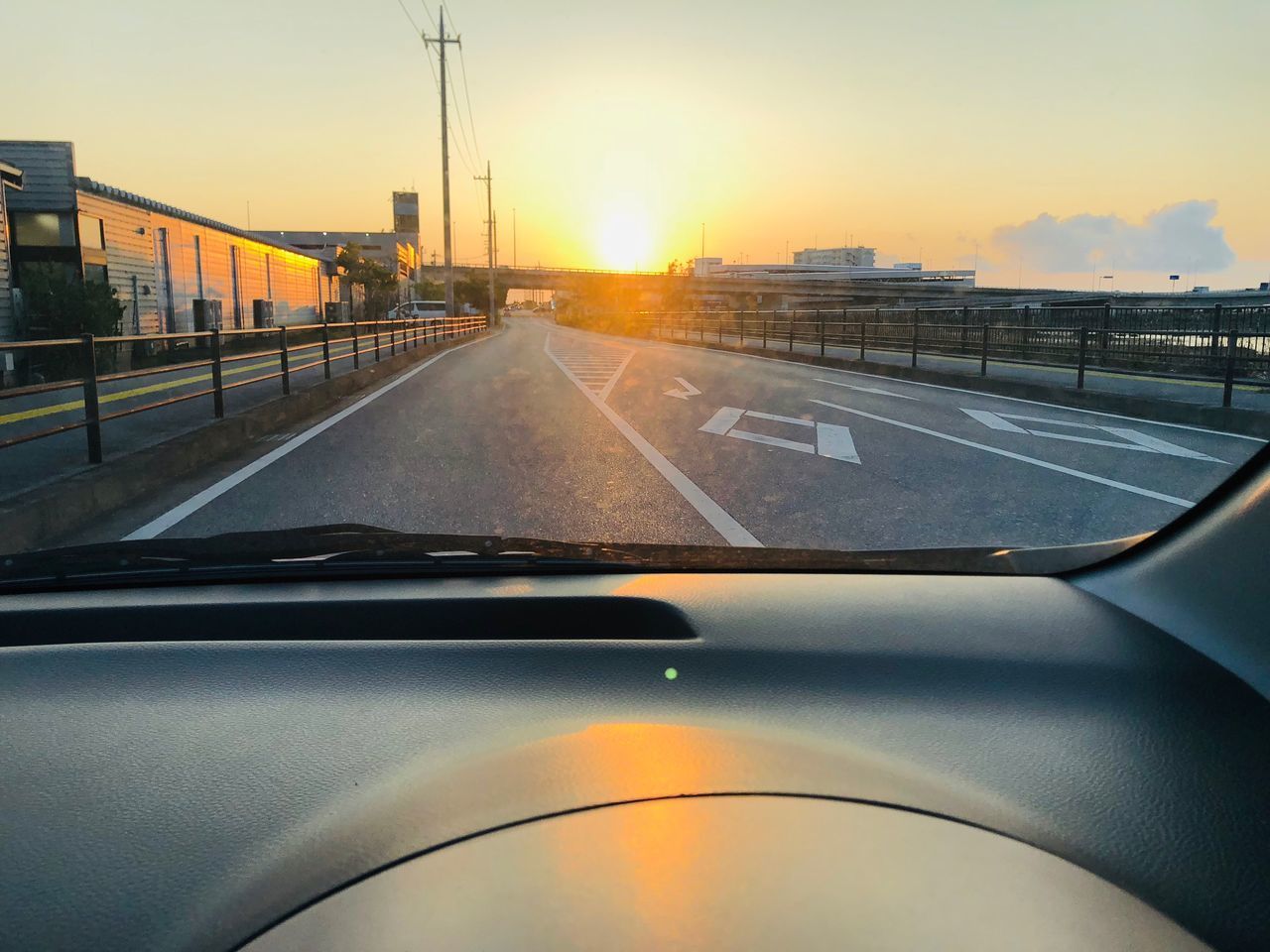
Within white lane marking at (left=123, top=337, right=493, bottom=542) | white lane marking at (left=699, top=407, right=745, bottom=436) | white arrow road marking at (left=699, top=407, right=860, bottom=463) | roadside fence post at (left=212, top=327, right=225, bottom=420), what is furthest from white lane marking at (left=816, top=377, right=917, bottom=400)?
roadside fence post at (left=212, top=327, right=225, bottom=420)

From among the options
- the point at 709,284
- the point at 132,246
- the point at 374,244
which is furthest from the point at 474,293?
the point at 132,246

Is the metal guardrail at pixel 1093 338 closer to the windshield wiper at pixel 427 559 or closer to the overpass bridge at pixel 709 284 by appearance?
the windshield wiper at pixel 427 559

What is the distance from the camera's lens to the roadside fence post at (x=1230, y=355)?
1224 centimetres

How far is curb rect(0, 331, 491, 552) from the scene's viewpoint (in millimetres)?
6027

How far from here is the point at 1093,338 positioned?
16.5m

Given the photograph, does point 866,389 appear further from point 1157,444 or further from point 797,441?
point 797,441

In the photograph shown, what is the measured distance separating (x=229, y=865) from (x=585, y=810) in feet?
1.91

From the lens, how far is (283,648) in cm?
237

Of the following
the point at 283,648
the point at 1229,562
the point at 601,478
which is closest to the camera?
the point at 1229,562

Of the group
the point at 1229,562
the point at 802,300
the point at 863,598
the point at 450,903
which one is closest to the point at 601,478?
the point at 863,598

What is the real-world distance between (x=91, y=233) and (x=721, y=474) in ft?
92.6

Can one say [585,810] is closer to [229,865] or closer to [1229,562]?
[229,865]

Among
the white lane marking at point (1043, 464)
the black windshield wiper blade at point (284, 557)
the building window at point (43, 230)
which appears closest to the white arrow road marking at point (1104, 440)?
the white lane marking at point (1043, 464)

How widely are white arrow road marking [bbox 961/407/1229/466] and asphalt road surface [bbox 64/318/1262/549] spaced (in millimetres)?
40
